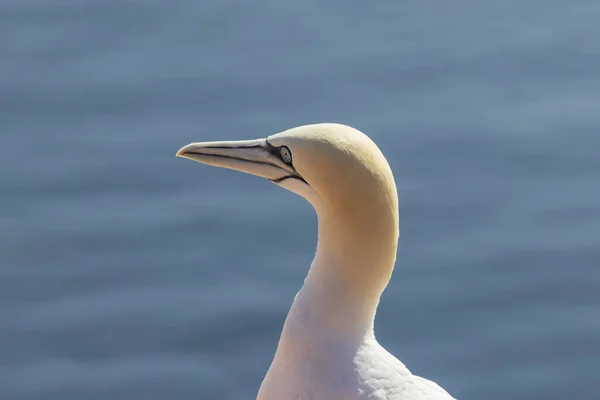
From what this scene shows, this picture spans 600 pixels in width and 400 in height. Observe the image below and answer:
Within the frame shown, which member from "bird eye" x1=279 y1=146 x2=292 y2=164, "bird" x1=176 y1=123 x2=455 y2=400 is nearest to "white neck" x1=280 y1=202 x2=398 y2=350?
"bird" x1=176 y1=123 x2=455 y2=400

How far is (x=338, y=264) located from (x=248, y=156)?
2.00 feet

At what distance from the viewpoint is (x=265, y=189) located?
9.56 meters

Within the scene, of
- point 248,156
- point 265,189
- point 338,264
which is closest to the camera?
point 338,264

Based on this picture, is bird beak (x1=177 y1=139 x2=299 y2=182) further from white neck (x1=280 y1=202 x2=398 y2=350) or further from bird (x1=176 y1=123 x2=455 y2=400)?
white neck (x1=280 y1=202 x2=398 y2=350)

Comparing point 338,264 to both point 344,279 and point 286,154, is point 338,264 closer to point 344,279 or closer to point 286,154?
point 344,279

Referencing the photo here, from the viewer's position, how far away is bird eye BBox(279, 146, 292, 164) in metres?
5.98

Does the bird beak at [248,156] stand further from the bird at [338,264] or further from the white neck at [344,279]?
the white neck at [344,279]

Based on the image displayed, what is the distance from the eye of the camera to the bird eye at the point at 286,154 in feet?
19.6

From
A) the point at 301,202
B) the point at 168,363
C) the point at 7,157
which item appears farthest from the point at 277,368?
the point at 7,157

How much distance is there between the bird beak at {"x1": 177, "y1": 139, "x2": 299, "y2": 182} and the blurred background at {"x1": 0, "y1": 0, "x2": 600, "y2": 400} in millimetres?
2527

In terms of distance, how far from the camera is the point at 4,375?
8.58 m

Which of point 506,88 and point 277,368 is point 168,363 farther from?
point 506,88

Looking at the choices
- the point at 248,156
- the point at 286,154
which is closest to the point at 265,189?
the point at 248,156

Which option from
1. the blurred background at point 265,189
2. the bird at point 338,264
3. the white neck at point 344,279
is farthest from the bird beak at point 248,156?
the blurred background at point 265,189
